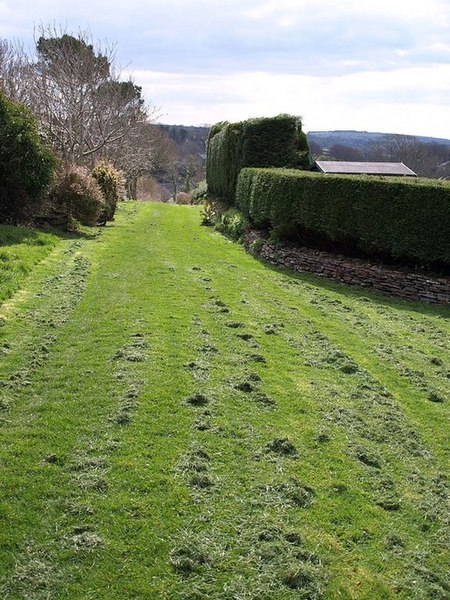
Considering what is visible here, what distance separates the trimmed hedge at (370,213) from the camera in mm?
11734

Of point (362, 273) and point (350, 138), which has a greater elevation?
point (350, 138)

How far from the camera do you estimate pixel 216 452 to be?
4.74 m

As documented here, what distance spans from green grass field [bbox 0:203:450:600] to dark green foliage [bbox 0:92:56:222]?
25.1 feet

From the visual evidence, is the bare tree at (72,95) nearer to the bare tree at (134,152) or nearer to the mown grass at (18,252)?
the bare tree at (134,152)

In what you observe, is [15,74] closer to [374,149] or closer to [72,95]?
[72,95]

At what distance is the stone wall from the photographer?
11672mm

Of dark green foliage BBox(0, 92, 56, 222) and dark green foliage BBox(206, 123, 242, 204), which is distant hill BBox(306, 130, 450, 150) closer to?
dark green foliage BBox(206, 123, 242, 204)

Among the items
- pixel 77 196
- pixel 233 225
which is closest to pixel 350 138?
pixel 233 225

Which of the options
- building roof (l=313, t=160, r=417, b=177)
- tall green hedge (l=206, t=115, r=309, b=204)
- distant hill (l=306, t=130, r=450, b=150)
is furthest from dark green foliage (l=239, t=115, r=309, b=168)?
distant hill (l=306, t=130, r=450, b=150)

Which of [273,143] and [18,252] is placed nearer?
[18,252]

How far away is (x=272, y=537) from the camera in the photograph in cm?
369

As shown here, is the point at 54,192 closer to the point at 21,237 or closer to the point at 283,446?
the point at 21,237

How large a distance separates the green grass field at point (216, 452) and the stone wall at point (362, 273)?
224 cm

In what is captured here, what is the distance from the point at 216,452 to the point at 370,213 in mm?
8995
